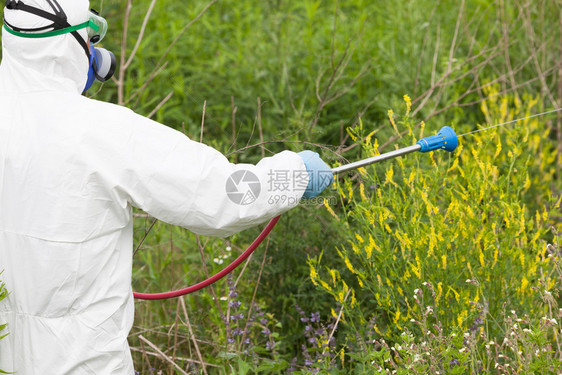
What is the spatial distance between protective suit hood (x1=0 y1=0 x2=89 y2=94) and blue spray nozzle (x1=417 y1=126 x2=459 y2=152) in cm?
103

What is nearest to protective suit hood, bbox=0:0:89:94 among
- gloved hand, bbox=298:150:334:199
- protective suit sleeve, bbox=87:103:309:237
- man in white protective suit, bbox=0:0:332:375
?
man in white protective suit, bbox=0:0:332:375

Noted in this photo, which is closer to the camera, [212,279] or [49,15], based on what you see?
[49,15]

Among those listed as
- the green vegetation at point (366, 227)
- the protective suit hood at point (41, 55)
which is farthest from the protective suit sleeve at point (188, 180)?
the green vegetation at point (366, 227)

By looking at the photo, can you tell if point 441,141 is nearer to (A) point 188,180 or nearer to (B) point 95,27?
(A) point 188,180

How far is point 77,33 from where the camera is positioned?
176cm

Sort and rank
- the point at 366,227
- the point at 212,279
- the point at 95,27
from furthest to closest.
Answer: the point at 366,227 < the point at 212,279 < the point at 95,27

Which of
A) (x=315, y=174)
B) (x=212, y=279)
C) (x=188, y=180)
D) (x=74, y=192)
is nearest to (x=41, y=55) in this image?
(x=74, y=192)

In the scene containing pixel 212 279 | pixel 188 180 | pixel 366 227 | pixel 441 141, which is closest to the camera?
pixel 188 180

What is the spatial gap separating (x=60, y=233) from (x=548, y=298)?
1405 mm

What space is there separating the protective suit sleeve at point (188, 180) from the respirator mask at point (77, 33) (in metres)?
0.28

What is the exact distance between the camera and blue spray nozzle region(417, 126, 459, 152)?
2.07 meters

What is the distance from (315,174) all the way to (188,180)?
364mm

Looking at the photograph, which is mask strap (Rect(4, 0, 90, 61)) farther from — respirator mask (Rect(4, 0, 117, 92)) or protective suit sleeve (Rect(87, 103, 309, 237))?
protective suit sleeve (Rect(87, 103, 309, 237))

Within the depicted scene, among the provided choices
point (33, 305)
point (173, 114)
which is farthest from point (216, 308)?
point (173, 114)
